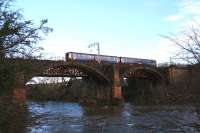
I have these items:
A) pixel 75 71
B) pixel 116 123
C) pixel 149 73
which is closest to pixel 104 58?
pixel 75 71

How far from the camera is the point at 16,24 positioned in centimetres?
1091

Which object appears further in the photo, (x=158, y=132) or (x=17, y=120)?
(x=158, y=132)

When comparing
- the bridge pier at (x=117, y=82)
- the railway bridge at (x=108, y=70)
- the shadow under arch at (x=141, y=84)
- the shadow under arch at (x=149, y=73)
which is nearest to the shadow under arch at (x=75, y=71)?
the railway bridge at (x=108, y=70)

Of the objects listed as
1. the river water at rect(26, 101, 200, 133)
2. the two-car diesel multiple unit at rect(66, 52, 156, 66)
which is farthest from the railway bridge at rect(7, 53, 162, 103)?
the river water at rect(26, 101, 200, 133)

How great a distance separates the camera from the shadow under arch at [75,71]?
262 ft

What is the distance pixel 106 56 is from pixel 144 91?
15.5 meters

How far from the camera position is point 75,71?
292 ft

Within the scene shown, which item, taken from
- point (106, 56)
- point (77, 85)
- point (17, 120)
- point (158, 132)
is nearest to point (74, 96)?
point (77, 85)

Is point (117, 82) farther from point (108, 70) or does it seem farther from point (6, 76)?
point (6, 76)

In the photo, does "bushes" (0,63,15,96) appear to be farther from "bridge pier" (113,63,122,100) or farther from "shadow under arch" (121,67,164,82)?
"shadow under arch" (121,67,164,82)

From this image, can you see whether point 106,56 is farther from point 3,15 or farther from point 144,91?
point 3,15

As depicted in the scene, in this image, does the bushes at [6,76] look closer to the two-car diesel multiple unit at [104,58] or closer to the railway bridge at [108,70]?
the railway bridge at [108,70]

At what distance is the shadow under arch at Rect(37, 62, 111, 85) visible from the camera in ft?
262

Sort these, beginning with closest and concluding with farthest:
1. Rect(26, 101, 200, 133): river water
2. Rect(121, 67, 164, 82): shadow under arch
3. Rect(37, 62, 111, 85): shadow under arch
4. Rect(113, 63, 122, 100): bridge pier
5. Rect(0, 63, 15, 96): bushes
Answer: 1. Rect(0, 63, 15, 96): bushes
2. Rect(26, 101, 200, 133): river water
3. Rect(37, 62, 111, 85): shadow under arch
4. Rect(113, 63, 122, 100): bridge pier
5. Rect(121, 67, 164, 82): shadow under arch
